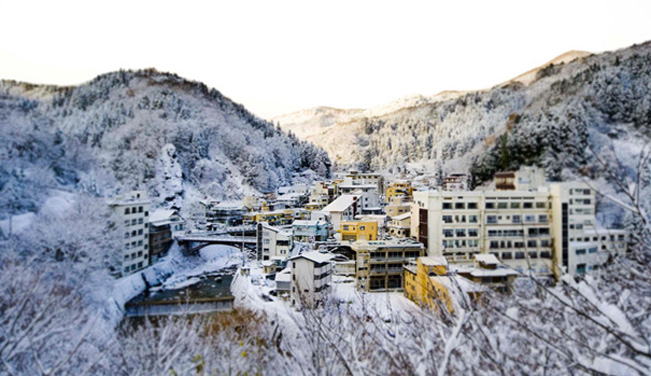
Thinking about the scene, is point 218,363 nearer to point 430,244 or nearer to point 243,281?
point 243,281

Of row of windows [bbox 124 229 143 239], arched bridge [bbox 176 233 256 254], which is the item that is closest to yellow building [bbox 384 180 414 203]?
arched bridge [bbox 176 233 256 254]

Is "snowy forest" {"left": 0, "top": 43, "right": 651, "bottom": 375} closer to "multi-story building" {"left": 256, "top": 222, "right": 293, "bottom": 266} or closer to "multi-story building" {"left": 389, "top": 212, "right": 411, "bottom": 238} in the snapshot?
"multi-story building" {"left": 256, "top": 222, "right": 293, "bottom": 266}

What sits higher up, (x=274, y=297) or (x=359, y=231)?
(x=359, y=231)

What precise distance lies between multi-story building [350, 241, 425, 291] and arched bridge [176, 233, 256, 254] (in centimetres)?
423

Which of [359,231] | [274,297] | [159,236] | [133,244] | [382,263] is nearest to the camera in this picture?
[274,297]

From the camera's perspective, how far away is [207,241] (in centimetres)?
1105

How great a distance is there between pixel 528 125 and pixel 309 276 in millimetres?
7382

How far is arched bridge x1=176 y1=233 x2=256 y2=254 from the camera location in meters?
10.9

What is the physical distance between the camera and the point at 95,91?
18156 millimetres

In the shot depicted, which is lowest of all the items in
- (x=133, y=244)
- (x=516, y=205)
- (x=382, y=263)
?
(x=382, y=263)

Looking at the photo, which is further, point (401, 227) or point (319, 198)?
point (319, 198)

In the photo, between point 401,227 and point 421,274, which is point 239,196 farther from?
point 421,274

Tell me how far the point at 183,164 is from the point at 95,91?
17.7 feet

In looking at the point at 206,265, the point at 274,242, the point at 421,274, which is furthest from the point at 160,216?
the point at 421,274
